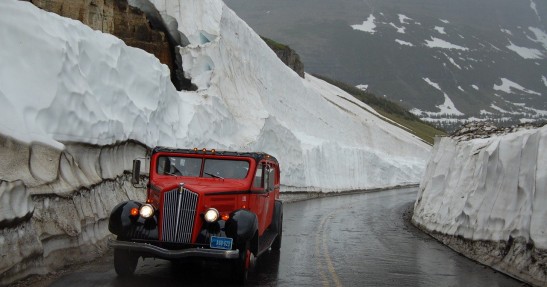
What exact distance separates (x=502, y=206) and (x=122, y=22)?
18492 millimetres

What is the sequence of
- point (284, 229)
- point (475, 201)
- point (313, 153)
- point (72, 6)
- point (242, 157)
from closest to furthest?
point (242, 157), point (475, 201), point (284, 229), point (72, 6), point (313, 153)

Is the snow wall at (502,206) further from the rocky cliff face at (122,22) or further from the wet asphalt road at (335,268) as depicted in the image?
the rocky cliff face at (122,22)

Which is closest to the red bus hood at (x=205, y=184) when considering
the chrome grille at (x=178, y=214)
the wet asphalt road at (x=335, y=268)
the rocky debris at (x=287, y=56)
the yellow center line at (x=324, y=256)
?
the chrome grille at (x=178, y=214)

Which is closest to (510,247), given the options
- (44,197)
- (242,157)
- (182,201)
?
(242,157)

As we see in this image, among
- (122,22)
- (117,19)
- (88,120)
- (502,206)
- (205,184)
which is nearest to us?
(205,184)

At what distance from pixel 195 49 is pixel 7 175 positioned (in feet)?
72.7

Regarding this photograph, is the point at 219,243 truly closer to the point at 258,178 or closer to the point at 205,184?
the point at 205,184

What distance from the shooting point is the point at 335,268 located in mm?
10930

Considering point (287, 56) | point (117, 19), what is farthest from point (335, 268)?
point (287, 56)

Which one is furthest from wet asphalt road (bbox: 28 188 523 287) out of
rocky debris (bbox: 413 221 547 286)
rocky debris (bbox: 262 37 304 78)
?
rocky debris (bbox: 262 37 304 78)

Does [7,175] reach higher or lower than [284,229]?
higher

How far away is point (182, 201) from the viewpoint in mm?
8930

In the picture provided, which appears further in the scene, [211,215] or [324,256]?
Answer: [324,256]

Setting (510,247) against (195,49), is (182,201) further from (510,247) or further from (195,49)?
(195,49)
